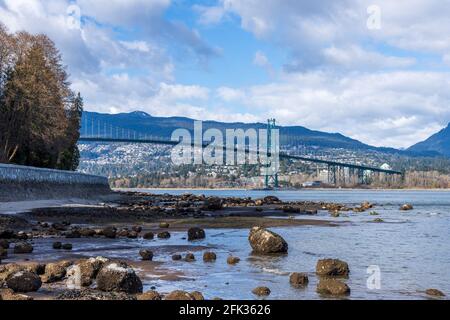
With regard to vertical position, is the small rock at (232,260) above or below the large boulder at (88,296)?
below

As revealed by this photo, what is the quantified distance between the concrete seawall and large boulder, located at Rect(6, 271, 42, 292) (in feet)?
79.7

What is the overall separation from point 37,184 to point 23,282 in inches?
1235

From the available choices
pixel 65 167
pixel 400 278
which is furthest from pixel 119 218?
pixel 65 167

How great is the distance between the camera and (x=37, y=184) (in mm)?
40312

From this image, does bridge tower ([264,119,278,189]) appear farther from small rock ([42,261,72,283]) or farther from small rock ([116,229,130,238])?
→ small rock ([42,261,72,283])

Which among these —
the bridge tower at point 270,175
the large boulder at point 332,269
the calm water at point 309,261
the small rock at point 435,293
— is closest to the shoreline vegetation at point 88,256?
the calm water at point 309,261

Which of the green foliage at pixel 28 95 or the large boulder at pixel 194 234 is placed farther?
the green foliage at pixel 28 95

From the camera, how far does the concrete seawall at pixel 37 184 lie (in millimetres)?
34406

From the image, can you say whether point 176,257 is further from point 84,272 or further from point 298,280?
point 298,280

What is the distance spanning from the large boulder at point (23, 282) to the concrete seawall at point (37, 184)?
2429cm

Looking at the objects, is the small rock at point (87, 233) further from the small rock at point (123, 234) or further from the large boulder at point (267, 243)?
the large boulder at point (267, 243)

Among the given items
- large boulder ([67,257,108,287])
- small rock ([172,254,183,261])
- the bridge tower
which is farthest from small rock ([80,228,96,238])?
the bridge tower

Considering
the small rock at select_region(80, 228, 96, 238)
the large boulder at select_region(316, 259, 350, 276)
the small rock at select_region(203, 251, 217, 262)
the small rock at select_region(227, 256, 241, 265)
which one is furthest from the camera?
the small rock at select_region(80, 228, 96, 238)

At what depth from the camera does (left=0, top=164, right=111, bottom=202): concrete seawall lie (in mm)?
34406
